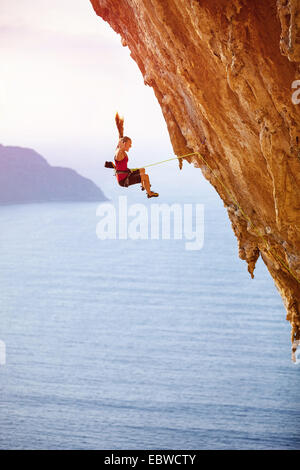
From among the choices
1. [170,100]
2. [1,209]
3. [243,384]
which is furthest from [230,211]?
[1,209]

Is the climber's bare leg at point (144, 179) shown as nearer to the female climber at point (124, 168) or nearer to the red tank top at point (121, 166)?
the female climber at point (124, 168)

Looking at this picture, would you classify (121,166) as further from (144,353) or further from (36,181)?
(36,181)

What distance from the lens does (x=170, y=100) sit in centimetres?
685

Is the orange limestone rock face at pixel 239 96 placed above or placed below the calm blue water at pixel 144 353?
above

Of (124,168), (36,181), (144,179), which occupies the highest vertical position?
(36,181)

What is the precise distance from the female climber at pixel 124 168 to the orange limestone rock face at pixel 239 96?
0.83m

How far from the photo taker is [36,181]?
150ft

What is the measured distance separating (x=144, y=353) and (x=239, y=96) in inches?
606

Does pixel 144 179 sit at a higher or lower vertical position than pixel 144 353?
higher

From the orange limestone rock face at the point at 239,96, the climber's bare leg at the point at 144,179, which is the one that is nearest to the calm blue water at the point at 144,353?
the orange limestone rock face at the point at 239,96

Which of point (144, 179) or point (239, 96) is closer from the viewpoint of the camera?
point (239, 96)

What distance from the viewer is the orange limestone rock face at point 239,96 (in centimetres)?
443

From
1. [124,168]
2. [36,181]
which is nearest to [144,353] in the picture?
[124,168]

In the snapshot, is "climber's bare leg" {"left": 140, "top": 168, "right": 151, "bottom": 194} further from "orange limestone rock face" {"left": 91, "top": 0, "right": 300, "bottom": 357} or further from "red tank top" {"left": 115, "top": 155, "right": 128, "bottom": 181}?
"orange limestone rock face" {"left": 91, "top": 0, "right": 300, "bottom": 357}
